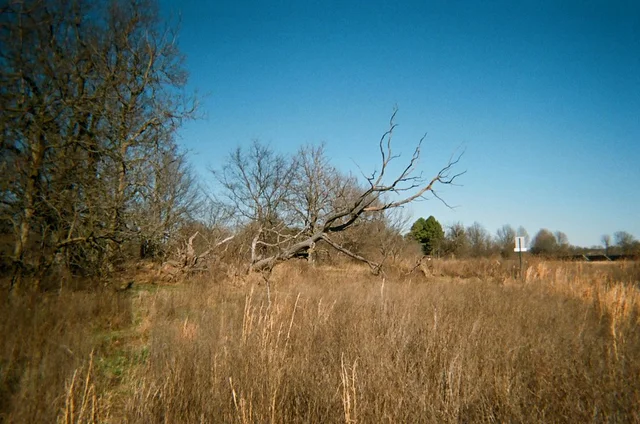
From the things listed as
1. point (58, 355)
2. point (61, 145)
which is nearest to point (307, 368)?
point (58, 355)

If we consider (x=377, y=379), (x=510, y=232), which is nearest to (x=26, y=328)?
(x=377, y=379)

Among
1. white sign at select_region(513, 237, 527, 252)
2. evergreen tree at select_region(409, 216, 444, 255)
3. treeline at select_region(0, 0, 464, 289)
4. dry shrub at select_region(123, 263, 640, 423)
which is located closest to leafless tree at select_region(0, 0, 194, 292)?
treeline at select_region(0, 0, 464, 289)

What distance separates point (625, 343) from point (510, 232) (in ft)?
186

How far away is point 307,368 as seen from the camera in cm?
290

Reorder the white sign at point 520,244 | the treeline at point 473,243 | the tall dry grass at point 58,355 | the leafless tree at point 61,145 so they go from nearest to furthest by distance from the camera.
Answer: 1. the tall dry grass at point 58,355
2. the leafless tree at point 61,145
3. the white sign at point 520,244
4. the treeline at point 473,243

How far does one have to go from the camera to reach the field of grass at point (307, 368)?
88.7 inches

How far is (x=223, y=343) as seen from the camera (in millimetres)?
3115

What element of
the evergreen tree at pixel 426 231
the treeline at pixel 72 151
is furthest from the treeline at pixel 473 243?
the treeline at pixel 72 151

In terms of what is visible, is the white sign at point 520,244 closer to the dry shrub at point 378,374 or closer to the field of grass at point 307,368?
the field of grass at point 307,368

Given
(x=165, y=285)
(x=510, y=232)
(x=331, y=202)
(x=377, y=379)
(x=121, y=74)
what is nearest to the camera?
(x=377, y=379)

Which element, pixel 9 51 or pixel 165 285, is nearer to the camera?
pixel 9 51

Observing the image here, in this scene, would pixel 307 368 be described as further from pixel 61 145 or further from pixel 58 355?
pixel 61 145

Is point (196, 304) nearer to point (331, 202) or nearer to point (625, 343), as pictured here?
point (625, 343)

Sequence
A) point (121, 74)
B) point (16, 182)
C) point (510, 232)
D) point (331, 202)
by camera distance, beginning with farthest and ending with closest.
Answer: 1. point (510, 232)
2. point (331, 202)
3. point (121, 74)
4. point (16, 182)
